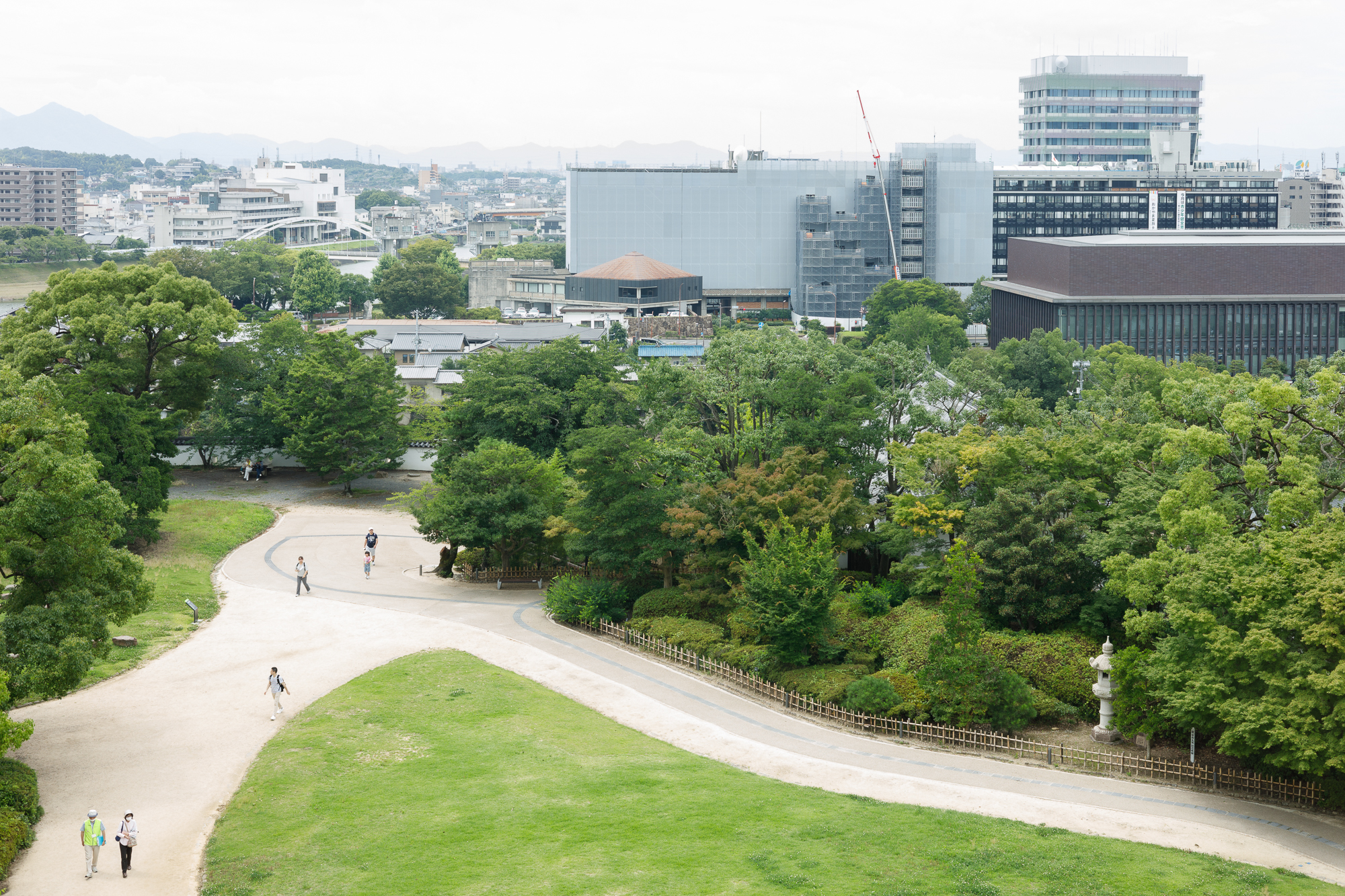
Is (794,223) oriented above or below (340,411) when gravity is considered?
above

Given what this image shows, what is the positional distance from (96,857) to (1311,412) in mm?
31212

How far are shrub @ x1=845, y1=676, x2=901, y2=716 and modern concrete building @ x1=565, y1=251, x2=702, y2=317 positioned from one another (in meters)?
97.1

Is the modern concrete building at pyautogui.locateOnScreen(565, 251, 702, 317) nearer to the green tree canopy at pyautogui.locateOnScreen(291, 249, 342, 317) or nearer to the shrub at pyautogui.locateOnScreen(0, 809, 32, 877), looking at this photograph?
the green tree canopy at pyautogui.locateOnScreen(291, 249, 342, 317)

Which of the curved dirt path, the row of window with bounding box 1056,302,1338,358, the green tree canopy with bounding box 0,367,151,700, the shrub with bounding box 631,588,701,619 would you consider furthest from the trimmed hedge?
the row of window with bounding box 1056,302,1338,358

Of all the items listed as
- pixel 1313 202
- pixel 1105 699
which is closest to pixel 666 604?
pixel 1105 699

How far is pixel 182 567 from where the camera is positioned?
47.1 metres

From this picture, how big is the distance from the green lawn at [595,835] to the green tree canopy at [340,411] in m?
29.6

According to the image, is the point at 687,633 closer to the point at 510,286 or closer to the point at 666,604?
the point at 666,604

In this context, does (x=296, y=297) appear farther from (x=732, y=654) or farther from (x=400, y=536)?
(x=732, y=654)

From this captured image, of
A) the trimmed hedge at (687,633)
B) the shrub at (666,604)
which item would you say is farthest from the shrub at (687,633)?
the shrub at (666,604)

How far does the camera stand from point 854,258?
471 feet

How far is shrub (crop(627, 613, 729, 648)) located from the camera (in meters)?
38.1

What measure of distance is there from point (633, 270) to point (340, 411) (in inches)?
3023

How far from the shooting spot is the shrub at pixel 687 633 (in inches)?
1499
